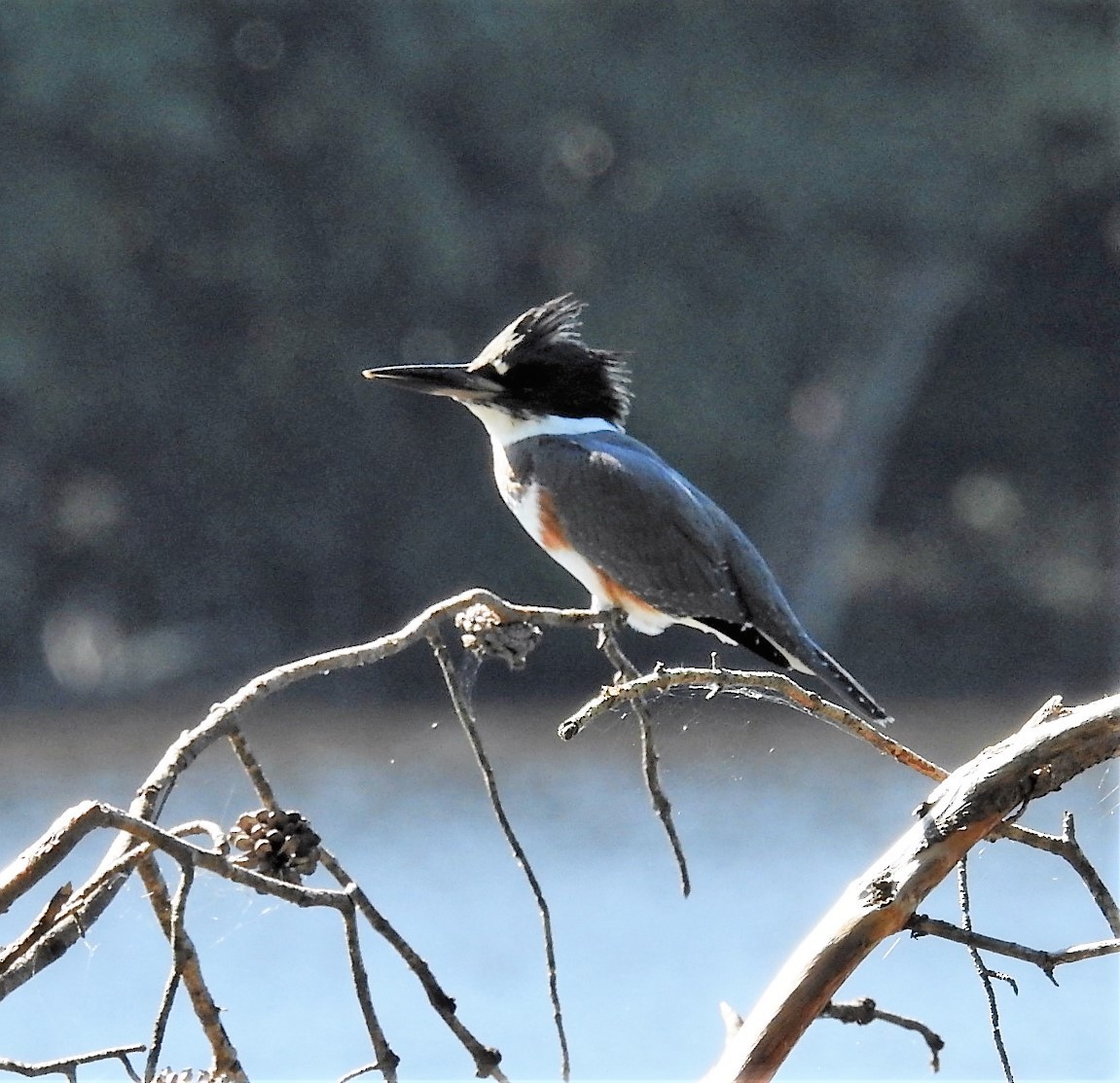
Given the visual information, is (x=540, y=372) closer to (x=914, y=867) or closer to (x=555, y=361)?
(x=555, y=361)

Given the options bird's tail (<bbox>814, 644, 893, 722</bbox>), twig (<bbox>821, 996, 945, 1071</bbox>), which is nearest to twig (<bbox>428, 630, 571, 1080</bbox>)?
twig (<bbox>821, 996, 945, 1071</bbox>)

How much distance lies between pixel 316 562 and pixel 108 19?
2.68m

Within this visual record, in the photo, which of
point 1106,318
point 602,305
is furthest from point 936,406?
point 602,305

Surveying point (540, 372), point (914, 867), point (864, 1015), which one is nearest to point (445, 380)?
point (540, 372)

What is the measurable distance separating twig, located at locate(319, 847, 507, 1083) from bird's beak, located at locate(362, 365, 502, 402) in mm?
911

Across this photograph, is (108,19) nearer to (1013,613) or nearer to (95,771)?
(95,771)

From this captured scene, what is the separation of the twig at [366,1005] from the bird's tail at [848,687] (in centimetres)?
108

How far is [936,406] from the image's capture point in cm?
1024

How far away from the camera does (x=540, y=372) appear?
7.04 ft

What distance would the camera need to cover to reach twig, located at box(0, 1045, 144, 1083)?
2.79 feet

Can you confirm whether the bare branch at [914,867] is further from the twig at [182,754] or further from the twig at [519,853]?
the twig at [182,754]

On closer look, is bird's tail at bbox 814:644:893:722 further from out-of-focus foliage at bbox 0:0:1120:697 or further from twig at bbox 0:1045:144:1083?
out-of-focus foliage at bbox 0:0:1120:697

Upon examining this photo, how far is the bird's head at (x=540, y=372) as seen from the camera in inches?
82.7

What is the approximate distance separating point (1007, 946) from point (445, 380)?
1.27m
